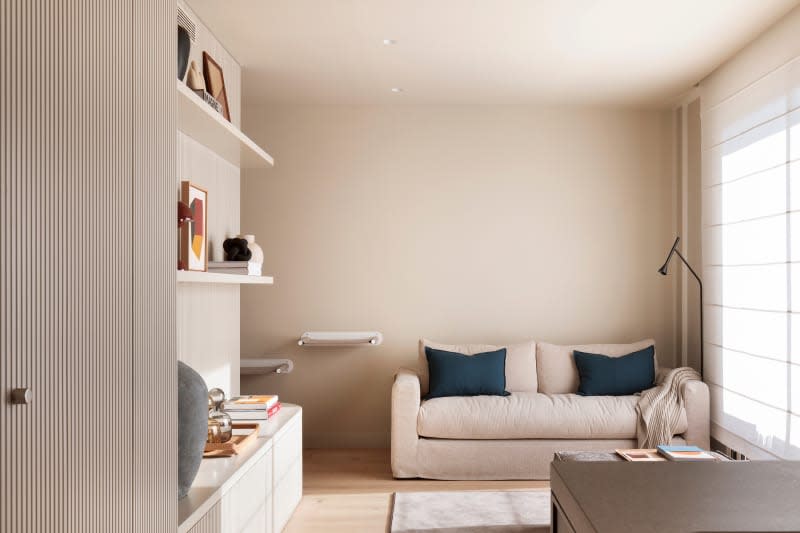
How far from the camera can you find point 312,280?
5312 millimetres

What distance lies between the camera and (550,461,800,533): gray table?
0.83 meters

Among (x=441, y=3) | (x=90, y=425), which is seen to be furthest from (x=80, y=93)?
(x=441, y=3)

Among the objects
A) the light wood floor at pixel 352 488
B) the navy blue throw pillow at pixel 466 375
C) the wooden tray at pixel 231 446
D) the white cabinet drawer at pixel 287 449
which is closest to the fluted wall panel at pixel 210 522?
the wooden tray at pixel 231 446

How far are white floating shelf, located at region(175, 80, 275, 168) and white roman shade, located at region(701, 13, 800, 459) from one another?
2.93m

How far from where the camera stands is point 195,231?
3.20 metres

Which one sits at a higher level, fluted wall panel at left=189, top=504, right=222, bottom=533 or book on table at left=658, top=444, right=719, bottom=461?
fluted wall panel at left=189, top=504, right=222, bottom=533

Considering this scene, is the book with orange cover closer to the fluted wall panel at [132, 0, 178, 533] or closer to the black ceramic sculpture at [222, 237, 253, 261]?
the black ceramic sculpture at [222, 237, 253, 261]

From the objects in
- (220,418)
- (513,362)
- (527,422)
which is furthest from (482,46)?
(220,418)

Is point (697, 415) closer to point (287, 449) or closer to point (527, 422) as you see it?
point (527, 422)

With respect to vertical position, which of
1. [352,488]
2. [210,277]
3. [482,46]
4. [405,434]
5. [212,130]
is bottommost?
[352,488]

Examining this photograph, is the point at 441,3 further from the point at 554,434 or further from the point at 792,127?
the point at 554,434

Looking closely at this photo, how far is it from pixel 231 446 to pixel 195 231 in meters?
1.06

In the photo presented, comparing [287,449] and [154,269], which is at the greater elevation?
[154,269]

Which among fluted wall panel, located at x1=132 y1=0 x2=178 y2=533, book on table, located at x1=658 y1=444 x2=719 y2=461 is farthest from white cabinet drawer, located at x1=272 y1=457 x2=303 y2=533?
book on table, located at x1=658 y1=444 x2=719 y2=461
